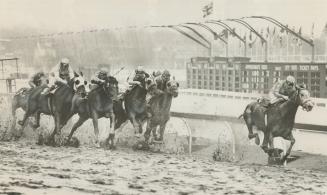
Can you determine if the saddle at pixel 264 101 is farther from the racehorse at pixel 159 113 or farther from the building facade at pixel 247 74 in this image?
the racehorse at pixel 159 113

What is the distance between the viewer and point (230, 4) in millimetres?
9039

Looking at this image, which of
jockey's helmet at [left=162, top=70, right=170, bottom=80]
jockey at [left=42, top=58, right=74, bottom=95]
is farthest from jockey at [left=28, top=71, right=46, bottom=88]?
jockey's helmet at [left=162, top=70, right=170, bottom=80]

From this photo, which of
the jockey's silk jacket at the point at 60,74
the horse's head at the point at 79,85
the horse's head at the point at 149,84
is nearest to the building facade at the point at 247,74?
the horse's head at the point at 149,84

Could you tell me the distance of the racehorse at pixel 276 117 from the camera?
8.21m

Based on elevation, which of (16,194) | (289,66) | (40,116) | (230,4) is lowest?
(16,194)

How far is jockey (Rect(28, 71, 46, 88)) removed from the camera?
10.9 meters

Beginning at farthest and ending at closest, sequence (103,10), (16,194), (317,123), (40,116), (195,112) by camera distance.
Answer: (40,116)
(103,10)
(195,112)
(317,123)
(16,194)

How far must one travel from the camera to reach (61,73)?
10.2 m

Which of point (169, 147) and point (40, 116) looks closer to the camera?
point (169, 147)

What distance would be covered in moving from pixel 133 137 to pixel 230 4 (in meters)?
2.76

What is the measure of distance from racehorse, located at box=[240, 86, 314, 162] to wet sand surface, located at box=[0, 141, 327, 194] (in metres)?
0.40

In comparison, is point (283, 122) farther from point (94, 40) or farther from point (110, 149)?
point (94, 40)

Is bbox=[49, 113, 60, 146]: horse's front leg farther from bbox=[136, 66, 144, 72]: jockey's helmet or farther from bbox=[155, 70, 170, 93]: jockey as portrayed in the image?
bbox=[155, 70, 170, 93]: jockey

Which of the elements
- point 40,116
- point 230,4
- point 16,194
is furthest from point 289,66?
point 40,116
